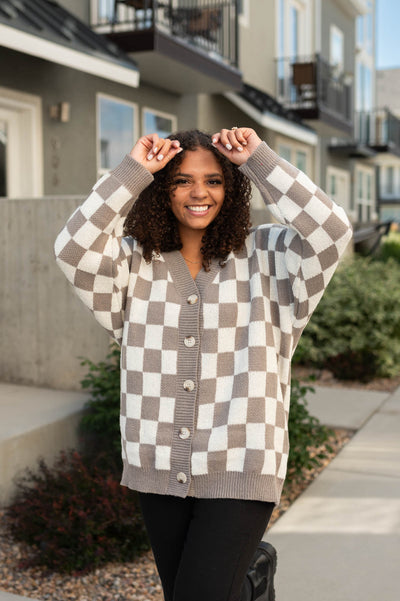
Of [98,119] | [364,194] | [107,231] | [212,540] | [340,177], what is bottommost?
[212,540]

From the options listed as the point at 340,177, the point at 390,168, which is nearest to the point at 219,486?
the point at 340,177

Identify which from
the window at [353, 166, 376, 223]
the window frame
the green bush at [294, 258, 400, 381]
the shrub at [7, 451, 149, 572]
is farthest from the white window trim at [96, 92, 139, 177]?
the window at [353, 166, 376, 223]

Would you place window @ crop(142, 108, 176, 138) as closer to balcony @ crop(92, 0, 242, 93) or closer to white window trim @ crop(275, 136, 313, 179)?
balcony @ crop(92, 0, 242, 93)

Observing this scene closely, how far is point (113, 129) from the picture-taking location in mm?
9438

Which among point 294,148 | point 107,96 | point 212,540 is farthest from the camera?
point 294,148

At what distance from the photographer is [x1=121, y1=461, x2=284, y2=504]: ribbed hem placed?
1.93 meters

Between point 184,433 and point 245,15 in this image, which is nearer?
point 184,433

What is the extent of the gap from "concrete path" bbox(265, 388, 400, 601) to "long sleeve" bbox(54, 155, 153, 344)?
5.18 feet

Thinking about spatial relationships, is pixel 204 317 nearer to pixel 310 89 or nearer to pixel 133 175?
pixel 133 175

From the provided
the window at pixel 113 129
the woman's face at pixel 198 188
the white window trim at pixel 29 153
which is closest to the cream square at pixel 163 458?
the woman's face at pixel 198 188

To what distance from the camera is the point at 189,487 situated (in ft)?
6.51

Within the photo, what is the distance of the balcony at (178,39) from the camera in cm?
893

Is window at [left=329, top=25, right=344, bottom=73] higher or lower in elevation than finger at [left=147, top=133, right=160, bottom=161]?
higher

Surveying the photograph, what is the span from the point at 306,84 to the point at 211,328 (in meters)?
13.6
